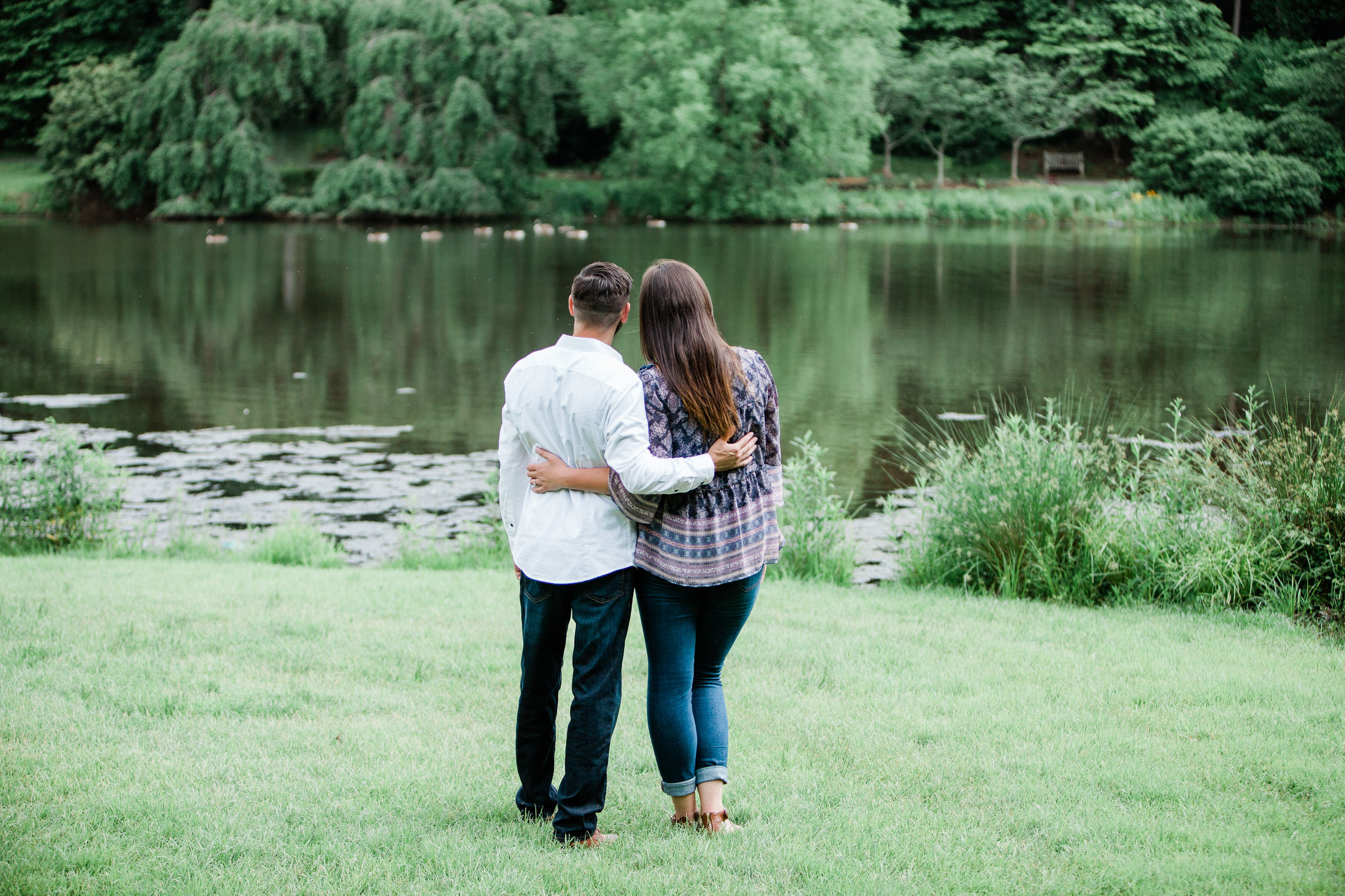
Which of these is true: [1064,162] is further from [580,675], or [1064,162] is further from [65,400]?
[580,675]

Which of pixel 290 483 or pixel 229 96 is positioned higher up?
pixel 229 96

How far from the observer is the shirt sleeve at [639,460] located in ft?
10.00

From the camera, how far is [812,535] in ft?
25.3

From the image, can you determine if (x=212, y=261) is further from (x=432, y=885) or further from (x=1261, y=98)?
(x=1261, y=98)

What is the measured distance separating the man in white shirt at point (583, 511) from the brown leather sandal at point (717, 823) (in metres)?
0.27

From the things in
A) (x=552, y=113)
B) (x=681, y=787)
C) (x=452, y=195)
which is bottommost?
(x=681, y=787)

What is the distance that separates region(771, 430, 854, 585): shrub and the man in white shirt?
4.26 meters

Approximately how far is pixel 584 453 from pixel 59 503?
6538mm

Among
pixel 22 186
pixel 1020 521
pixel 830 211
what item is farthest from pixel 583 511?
pixel 22 186

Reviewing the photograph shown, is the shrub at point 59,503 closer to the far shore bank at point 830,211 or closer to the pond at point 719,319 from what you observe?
the pond at point 719,319

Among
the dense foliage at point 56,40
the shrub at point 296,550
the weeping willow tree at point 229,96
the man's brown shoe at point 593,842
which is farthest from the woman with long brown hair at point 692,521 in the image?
the dense foliage at point 56,40

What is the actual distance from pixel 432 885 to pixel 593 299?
1.57 metres

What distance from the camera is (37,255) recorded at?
2880cm

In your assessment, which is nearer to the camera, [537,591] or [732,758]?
[537,591]
